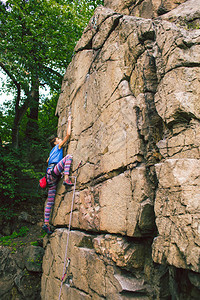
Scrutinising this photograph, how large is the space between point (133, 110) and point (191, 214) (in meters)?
1.58

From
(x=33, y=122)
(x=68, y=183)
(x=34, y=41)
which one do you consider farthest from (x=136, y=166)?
(x=33, y=122)

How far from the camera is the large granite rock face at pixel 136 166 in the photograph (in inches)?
95.7

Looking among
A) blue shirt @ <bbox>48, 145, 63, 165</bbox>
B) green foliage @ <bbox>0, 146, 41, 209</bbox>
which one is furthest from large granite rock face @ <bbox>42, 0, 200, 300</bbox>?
green foliage @ <bbox>0, 146, 41, 209</bbox>

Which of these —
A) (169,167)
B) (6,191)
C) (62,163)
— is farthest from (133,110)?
(6,191)

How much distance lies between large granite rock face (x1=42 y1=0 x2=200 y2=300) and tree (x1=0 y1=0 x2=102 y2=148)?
197 inches

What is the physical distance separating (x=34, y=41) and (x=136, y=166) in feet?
28.4

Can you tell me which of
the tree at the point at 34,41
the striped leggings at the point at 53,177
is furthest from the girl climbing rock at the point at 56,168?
the tree at the point at 34,41

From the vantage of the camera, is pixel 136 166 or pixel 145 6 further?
pixel 145 6

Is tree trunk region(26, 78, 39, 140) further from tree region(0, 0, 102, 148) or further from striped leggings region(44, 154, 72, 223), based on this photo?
striped leggings region(44, 154, 72, 223)

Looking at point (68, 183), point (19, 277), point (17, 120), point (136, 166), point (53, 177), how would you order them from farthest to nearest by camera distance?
point (17, 120) < point (19, 277) < point (53, 177) < point (68, 183) < point (136, 166)

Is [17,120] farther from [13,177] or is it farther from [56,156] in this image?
[56,156]

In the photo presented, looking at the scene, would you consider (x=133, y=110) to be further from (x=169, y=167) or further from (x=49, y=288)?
(x=49, y=288)

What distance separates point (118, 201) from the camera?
3.29 metres

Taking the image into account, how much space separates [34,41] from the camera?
9.76 m
